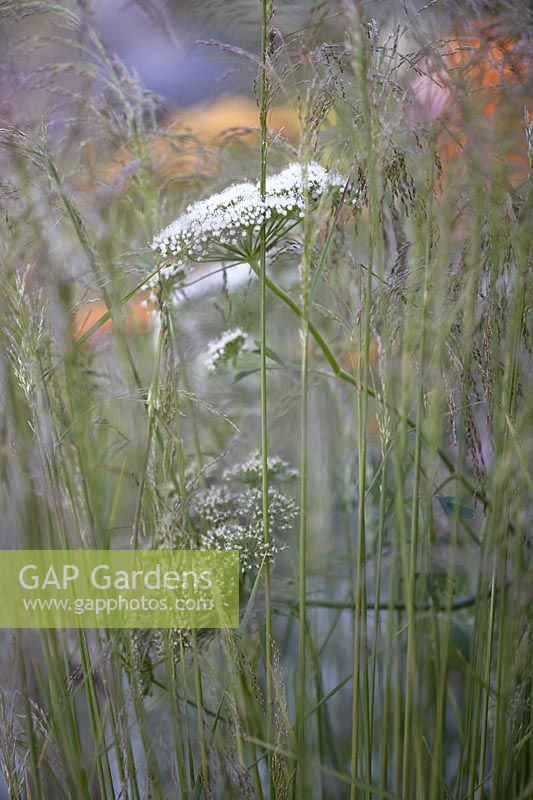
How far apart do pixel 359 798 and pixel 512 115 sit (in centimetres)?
58

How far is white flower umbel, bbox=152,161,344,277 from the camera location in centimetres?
53

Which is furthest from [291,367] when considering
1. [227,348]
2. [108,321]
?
[108,321]

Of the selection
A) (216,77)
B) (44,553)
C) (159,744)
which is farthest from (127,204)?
(159,744)

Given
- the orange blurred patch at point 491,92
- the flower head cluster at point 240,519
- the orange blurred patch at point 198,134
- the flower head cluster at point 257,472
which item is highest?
the orange blurred patch at point 198,134

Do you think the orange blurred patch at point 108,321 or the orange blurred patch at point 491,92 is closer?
the orange blurred patch at point 491,92

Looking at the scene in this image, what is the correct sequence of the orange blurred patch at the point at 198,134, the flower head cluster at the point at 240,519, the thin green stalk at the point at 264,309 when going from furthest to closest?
the orange blurred patch at the point at 198,134 < the flower head cluster at the point at 240,519 < the thin green stalk at the point at 264,309

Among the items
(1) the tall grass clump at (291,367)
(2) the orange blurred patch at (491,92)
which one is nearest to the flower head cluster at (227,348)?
(1) the tall grass clump at (291,367)

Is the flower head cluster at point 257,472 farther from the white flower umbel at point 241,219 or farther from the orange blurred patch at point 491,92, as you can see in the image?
the orange blurred patch at point 491,92

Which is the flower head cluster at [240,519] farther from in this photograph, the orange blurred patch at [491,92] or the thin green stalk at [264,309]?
the orange blurred patch at [491,92]

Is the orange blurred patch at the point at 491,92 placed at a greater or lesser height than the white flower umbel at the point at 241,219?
greater

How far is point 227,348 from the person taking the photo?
691mm

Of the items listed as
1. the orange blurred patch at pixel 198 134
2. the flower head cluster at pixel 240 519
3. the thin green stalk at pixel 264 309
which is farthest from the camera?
→ the orange blurred patch at pixel 198 134

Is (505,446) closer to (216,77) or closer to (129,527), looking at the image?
(129,527)

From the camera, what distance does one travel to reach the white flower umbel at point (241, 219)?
53cm
